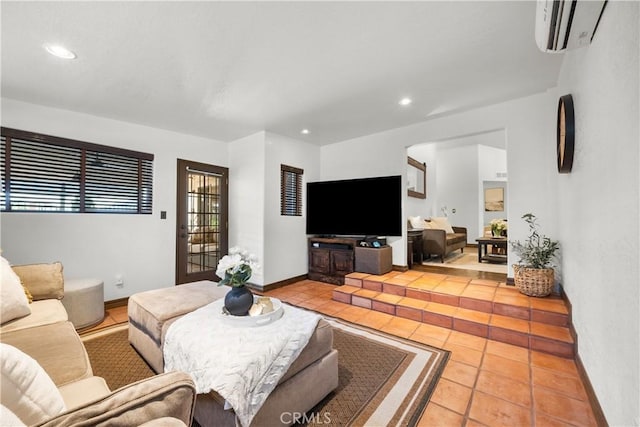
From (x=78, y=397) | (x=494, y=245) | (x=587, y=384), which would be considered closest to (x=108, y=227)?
(x=78, y=397)

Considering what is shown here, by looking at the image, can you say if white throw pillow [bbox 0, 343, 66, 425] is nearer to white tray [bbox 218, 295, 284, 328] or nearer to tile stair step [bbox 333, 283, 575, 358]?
white tray [bbox 218, 295, 284, 328]

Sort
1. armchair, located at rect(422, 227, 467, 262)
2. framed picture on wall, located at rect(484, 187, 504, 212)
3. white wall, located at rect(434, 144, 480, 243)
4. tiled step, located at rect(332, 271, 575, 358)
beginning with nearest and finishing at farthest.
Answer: tiled step, located at rect(332, 271, 575, 358), armchair, located at rect(422, 227, 467, 262), white wall, located at rect(434, 144, 480, 243), framed picture on wall, located at rect(484, 187, 504, 212)

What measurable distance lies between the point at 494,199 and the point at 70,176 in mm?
9497

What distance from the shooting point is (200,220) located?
427 centimetres

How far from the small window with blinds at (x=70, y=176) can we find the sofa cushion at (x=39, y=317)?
1.41 meters

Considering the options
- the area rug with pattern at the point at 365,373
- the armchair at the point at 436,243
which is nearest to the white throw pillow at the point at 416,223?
the armchair at the point at 436,243

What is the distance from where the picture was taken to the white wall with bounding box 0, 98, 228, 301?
2.85 m

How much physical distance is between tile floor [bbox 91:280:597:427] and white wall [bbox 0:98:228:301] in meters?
3.20

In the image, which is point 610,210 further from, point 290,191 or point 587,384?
point 290,191

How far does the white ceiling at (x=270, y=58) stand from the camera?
1.68 metres

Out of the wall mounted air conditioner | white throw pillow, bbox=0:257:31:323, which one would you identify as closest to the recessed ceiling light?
white throw pillow, bbox=0:257:31:323

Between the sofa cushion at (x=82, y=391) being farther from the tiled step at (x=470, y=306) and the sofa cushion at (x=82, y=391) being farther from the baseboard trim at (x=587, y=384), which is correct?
the tiled step at (x=470, y=306)

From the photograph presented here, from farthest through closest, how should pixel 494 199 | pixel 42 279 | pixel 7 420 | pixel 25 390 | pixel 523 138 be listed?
pixel 494 199 → pixel 523 138 → pixel 42 279 → pixel 25 390 → pixel 7 420

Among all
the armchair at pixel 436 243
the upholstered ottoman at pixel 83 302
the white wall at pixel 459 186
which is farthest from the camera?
Result: the white wall at pixel 459 186
